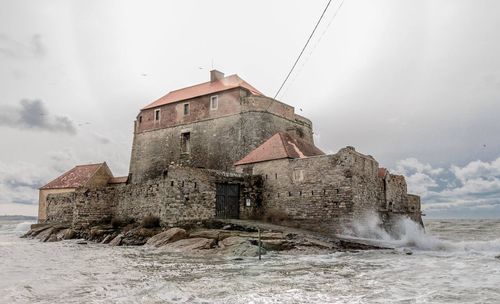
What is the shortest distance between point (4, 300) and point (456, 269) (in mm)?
11269

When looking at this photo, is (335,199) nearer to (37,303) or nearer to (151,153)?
(37,303)

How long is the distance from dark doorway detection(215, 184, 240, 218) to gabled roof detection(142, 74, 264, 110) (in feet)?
34.3

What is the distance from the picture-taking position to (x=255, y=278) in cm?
1015

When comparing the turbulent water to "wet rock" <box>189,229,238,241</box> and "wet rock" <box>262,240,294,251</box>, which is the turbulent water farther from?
"wet rock" <box>189,229,238,241</box>

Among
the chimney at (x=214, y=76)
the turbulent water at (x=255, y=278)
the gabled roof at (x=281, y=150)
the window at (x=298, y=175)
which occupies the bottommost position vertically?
the turbulent water at (x=255, y=278)

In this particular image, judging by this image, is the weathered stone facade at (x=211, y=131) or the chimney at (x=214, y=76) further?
the chimney at (x=214, y=76)

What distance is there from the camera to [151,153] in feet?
115

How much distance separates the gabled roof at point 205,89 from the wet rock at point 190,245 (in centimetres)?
1569

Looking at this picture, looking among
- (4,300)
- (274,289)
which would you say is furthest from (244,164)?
(4,300)

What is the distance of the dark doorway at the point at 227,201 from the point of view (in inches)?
846

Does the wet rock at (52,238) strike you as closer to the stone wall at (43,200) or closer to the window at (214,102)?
the stone wall at (43,200)

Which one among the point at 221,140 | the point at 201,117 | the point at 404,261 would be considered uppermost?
the point at 201,117

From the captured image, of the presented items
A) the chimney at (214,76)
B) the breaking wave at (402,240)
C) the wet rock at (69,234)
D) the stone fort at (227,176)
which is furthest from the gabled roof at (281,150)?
the chimney at (214,76)

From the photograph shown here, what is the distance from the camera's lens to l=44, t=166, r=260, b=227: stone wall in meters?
20.3
